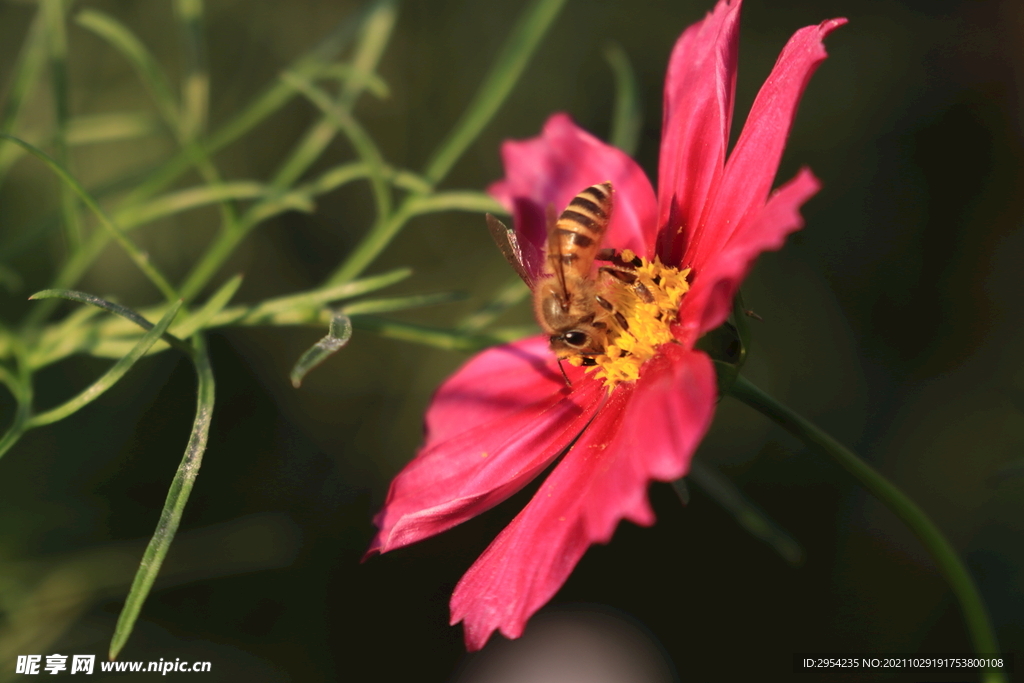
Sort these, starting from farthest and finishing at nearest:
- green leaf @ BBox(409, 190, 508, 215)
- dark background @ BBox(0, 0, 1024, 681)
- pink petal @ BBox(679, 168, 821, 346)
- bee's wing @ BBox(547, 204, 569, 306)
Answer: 1. dark background @ BBox(0, 0, 1024, 681)
2. green leaf @ BBox(409, 190, 508, 215)
3. bee's wing @ BBox(547, 204, 569, 306)
4. pink petal @ BBox(679, 168, 821, 346)

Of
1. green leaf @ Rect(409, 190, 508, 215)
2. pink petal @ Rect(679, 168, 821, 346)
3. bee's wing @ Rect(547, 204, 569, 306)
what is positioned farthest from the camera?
green leaf @ Rect(409, 190, 508, 215)

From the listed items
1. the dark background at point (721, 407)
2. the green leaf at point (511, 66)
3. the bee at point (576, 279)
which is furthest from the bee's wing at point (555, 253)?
the dark background at point (721, 407)

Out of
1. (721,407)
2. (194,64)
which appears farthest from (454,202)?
(721,407)

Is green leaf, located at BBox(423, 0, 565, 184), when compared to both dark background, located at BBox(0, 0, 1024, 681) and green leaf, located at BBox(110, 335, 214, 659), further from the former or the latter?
dark background, located at BBox(0, 0, 1024, 681)

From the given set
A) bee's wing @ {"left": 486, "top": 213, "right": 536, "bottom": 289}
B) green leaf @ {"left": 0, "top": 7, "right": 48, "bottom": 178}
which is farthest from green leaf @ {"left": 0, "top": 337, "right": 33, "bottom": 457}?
bee's wing @ {"left": 486, "top": 213, "right": 536, "bottom": 289}

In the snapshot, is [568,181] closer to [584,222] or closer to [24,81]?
[584,222]

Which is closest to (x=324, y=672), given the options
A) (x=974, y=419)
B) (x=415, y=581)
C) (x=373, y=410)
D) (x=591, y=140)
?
(x=415, y=581)

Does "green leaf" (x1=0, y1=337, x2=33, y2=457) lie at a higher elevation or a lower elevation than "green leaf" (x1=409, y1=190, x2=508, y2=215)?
lower
